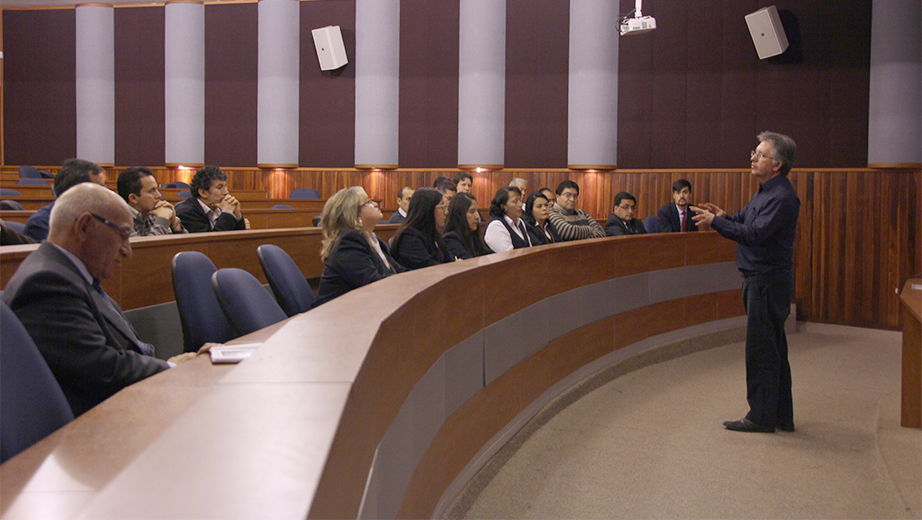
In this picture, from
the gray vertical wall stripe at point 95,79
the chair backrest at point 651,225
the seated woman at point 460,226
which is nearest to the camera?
the seated woman at point 460,226

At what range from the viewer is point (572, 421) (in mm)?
3393

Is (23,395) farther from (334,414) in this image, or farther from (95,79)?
(95,79)

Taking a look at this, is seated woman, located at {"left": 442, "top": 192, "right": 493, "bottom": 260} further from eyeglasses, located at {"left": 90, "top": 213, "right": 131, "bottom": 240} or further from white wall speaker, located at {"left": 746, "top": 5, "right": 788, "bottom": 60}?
white wall speaker, located at {"left": 746, "top": 5, "right": 788, "bottom": 60}

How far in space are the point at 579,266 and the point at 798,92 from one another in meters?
5.86

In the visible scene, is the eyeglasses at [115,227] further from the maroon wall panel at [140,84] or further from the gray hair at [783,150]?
the maroon wall panel at [140,84]

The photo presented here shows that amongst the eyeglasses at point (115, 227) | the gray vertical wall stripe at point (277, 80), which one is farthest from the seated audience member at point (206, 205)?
the gray vertical wall stripe at point (277, 80)

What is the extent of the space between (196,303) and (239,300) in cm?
32

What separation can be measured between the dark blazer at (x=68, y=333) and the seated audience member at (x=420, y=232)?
1.98 meters

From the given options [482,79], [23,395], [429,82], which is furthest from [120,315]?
[429,82]

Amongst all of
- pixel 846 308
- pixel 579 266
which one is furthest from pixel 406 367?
pixel 846 308

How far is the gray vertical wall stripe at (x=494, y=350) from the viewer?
1410 millimetres

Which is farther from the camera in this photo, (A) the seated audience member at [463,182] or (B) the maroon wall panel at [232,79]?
(B) the maroon wall panel at [232,79]

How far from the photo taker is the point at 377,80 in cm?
952

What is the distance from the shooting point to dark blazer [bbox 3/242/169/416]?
149 cm
